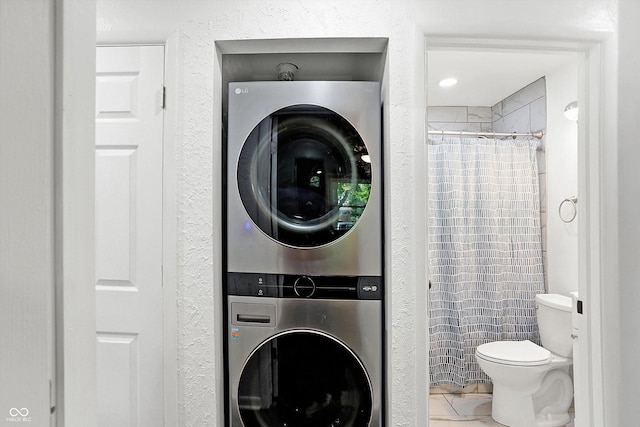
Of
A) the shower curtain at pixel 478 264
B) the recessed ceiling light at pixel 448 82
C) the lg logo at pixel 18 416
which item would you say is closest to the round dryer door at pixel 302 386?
the lg logo at pixel 18 416

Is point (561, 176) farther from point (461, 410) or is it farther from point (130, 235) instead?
point (130, 235)

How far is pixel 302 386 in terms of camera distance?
155cm

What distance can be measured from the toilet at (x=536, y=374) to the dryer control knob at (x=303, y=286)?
168 cm

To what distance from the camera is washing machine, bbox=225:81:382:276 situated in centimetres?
153

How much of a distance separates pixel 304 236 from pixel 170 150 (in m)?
0.64

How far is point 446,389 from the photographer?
10.4 ft

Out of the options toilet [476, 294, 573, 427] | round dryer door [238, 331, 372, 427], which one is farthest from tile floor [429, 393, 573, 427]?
round dryer door [238, 331, 372, 427]

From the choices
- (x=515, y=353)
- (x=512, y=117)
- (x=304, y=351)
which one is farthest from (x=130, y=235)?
(x=512, y=117)

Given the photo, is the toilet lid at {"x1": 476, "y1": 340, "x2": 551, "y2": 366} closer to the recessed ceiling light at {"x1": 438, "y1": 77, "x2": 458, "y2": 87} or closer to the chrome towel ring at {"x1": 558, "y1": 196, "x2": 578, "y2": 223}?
the chrome towel ring at {"x1": 558, "y1": 196, "x2": 578, "y2": 223}

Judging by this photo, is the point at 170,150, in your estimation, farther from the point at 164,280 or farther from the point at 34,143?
the point at 34,143

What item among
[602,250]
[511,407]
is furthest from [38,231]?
[511,407]

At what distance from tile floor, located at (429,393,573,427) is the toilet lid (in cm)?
51

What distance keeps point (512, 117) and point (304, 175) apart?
2.67 meters

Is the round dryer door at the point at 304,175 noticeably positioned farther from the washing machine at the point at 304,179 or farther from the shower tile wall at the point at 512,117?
the shower tile wall at the point at 512,117
